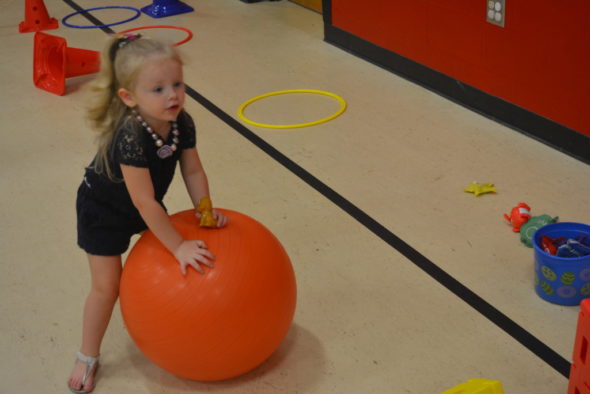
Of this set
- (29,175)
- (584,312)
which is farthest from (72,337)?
(584,312)

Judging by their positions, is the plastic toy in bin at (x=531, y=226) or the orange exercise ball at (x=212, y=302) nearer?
the orange exercise ball at (x=212, y=302)

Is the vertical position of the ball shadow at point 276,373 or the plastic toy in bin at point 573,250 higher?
the plastic toy in bin at point 573,250

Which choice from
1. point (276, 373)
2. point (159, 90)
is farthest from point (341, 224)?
point (159, 90)

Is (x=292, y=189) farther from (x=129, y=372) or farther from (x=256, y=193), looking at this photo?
(x=129, y=372)

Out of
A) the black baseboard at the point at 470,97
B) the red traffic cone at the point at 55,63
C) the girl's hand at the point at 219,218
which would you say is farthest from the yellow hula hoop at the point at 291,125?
the girl's hand at the point at 219,218

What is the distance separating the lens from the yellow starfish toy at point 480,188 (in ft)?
10.2

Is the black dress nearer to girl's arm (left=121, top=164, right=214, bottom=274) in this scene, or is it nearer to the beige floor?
girl's arm (left=121, top=164, right=214, bottom=274)

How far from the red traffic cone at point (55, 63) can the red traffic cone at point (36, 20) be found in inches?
49.5

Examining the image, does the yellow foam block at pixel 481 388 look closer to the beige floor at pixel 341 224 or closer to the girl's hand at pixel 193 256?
the beige floor at pixel 341 224

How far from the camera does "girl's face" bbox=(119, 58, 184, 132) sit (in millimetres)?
1937

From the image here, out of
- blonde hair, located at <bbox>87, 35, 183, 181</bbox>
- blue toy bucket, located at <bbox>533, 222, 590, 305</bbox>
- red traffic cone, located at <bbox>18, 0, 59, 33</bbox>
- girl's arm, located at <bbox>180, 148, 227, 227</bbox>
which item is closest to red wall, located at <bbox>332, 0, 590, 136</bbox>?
blue toy bucket, located at <bbox>533, 222, 590, 305</bbox>

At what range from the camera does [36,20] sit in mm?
5820

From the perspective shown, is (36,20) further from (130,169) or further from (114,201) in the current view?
(130,169)

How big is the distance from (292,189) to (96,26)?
3.18 metres
